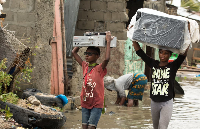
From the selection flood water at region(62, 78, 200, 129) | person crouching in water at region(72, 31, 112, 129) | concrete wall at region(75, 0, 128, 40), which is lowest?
flood water at region(62, 78, 200, 129)

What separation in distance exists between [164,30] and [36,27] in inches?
134

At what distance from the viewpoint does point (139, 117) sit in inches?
285

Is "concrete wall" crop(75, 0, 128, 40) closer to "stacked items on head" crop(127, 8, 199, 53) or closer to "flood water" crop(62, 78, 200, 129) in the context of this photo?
"flood water" crop(62, 78, 200, 129)

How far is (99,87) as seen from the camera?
441 cm

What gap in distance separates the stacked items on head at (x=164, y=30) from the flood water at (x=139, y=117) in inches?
94.9

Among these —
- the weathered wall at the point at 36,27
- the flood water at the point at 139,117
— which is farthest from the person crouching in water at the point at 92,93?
the weathered wall at the point at 36,27

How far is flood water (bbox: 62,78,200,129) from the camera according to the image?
639 cm

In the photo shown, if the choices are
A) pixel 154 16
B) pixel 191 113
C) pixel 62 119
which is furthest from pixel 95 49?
pixel 191 113

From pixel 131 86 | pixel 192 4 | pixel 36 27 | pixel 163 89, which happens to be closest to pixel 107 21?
pixel 131 86

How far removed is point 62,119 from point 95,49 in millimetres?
1620

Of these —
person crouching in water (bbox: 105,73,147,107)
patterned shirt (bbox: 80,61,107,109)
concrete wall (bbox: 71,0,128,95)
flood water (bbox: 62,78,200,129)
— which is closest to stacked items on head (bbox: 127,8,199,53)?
patterned shirt (bbox: 80,61,107,109)

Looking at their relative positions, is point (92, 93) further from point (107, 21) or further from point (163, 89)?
point (107, 21)

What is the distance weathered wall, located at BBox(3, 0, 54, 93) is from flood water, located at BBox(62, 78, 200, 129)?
1.00m

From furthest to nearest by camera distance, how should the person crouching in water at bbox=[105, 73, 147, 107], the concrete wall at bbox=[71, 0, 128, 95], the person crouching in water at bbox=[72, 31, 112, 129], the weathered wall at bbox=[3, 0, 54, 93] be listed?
the concrete wall at bbox=[71, 0, 128, 95], the person crouching in water at bbox=[105, 73, 147, 107], the weathered wall at bbox=[3, 0, 54, 93], the person crouching in water at bbox=[72, 31, 112, 129]
